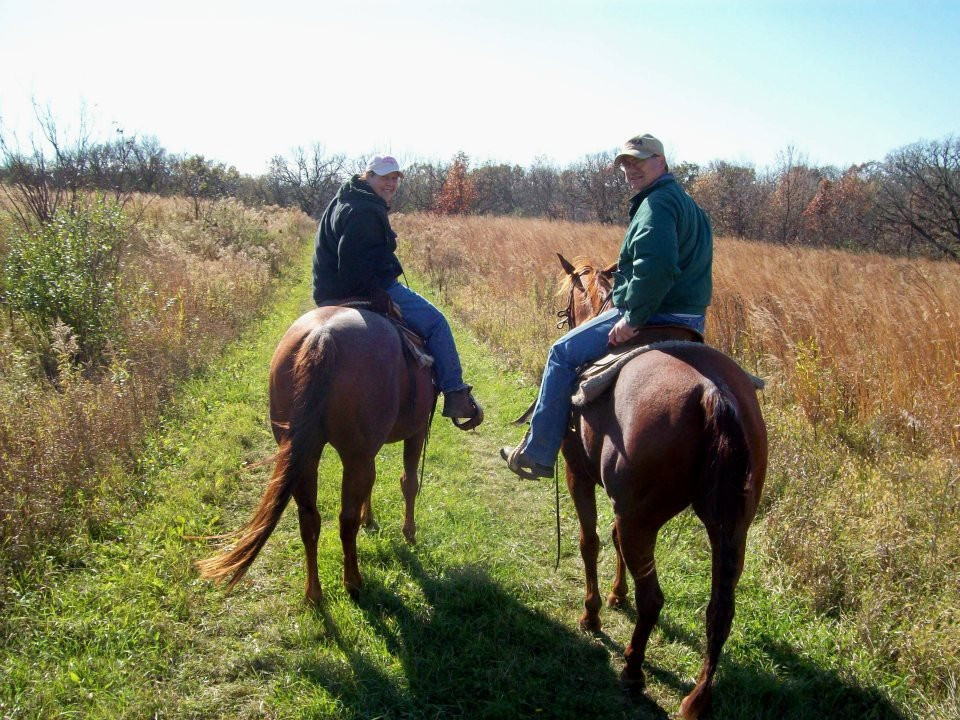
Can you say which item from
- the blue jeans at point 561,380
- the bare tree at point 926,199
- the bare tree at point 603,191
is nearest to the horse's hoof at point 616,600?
the blue jeans at point 561,380

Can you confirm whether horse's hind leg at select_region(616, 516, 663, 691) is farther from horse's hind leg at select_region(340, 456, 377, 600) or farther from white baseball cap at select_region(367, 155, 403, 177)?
white baseball cap at select_region(367, 155, 403, 177)

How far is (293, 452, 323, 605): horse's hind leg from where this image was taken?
367 centimetres

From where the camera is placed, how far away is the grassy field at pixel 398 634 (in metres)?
3.03

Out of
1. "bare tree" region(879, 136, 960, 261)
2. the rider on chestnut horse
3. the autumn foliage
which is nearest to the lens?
the rider on chestnut horse

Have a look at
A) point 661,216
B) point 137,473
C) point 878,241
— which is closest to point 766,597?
point 661,216

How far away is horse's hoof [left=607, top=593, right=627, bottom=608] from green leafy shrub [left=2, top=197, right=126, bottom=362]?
6.13 metres

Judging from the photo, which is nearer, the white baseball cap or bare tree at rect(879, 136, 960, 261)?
the white baseball cap

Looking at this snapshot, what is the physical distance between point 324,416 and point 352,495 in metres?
0.57

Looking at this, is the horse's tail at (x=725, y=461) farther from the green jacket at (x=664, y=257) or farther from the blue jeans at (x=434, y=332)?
the blue jeans at (x=434, y=332)

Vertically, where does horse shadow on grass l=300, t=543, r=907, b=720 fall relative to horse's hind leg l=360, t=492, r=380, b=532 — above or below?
below

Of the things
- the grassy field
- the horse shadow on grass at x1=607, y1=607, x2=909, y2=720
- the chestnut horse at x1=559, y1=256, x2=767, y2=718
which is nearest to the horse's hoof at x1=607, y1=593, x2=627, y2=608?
the grassy field

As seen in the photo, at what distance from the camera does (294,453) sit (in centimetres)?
335

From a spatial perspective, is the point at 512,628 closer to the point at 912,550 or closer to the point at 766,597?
the point at 766,597

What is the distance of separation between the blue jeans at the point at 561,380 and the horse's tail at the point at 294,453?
4.35 ft
